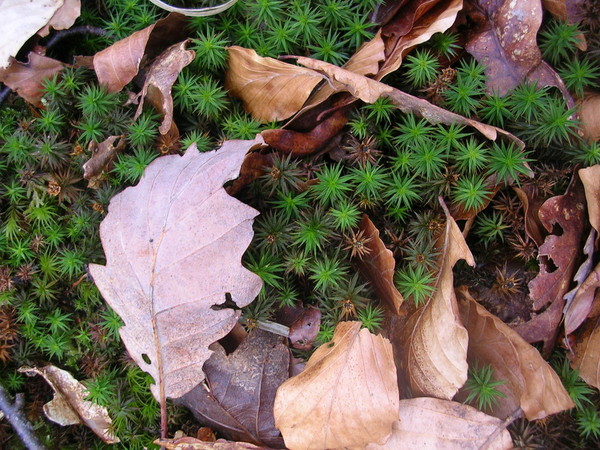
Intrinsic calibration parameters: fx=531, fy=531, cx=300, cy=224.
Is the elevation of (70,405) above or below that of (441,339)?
below

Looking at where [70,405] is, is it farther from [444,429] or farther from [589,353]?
[589,353]

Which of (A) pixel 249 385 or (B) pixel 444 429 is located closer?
(B) pixel 444 429

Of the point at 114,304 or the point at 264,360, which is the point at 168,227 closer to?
the point at 114,304

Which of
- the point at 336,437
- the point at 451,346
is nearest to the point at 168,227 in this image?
the point at 336,437

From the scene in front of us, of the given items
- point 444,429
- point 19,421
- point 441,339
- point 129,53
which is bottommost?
point 19,421

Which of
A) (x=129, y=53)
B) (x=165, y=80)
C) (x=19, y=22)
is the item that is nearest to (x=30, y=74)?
(x=19, y=22)

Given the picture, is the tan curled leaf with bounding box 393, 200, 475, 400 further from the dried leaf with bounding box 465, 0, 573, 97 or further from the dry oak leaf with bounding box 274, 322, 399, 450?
the dried leaf with bounding box 465, 0, 573, 97

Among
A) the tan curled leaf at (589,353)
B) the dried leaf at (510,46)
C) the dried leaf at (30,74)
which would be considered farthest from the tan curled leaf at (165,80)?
the tan curled leaf at (589,353)
